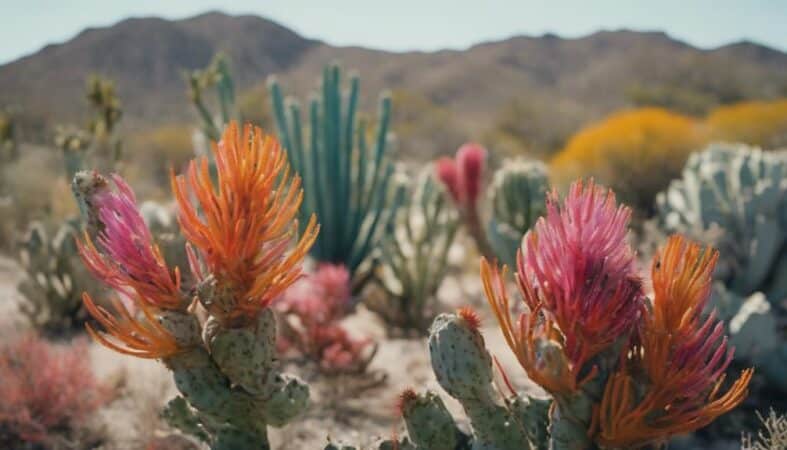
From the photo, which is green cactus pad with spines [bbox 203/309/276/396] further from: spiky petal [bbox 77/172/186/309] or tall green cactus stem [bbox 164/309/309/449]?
spiky petal [bbox 77/172/186/309]

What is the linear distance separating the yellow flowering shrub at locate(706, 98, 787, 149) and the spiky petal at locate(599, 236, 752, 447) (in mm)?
10240

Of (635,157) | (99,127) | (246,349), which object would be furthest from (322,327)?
(635,157)

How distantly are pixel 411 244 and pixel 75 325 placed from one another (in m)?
2.88

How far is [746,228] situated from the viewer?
5.19m

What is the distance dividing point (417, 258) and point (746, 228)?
8.74 feet

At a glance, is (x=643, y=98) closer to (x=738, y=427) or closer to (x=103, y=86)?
(x=103, y=86)

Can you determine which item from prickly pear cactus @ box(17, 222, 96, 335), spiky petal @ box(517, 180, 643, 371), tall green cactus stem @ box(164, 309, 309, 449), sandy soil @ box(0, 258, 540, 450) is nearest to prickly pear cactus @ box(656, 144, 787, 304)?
sandy soil @ box(0, 258, 540, 450)

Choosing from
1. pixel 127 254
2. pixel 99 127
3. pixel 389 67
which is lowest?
pixel 389 67

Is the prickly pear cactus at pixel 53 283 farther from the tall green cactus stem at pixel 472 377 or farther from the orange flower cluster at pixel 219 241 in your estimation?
Result: the tall green cactus stem at pixel 472 377

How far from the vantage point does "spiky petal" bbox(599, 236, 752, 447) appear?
5.98 feet

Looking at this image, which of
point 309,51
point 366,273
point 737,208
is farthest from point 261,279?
point 309,51

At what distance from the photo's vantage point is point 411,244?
23.3 ft

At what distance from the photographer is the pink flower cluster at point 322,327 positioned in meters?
5.10

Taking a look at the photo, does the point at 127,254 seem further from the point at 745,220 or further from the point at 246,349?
the point at 745,220
